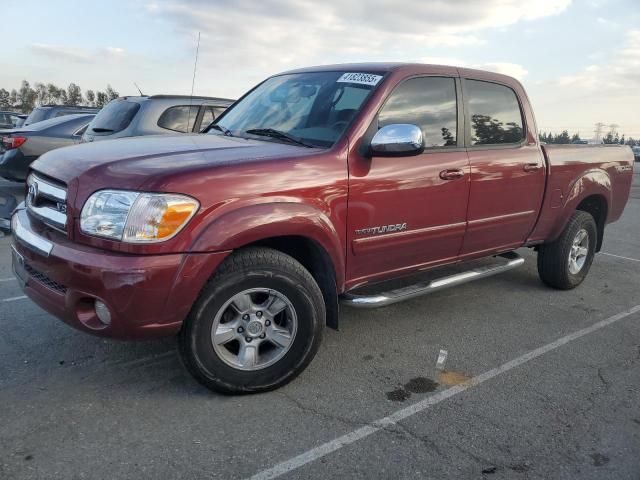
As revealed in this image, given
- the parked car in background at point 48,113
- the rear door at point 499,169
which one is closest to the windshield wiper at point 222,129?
the rear door at point 499,169

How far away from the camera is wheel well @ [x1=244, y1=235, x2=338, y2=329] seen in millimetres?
3239

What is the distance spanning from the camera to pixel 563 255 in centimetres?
509

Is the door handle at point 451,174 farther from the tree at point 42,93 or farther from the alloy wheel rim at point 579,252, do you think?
the tree at point 42,93

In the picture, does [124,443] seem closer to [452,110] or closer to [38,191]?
[38,191]

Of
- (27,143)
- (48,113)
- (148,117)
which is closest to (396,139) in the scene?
(148,117)

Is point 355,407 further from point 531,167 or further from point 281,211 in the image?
point 531,167

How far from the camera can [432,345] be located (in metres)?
3.89

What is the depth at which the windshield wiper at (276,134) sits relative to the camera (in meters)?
3.48

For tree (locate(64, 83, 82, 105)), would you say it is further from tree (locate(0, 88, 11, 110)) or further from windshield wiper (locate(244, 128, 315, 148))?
windshield wiper (locate(244, 128, 315, 148))

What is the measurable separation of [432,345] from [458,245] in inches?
30.9

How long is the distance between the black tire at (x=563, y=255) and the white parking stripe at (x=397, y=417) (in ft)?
3.18

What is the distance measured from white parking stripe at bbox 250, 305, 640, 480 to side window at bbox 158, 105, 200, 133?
5.21 meters

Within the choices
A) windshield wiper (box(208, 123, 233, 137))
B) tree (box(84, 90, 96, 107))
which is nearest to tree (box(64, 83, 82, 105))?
tree (box(84, 90, 96, 107))

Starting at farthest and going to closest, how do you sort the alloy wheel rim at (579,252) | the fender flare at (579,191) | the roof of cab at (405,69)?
the alloy wheel rim at (579,252)
the fender flare at (579,191)
the roof of cab at (405,69)
